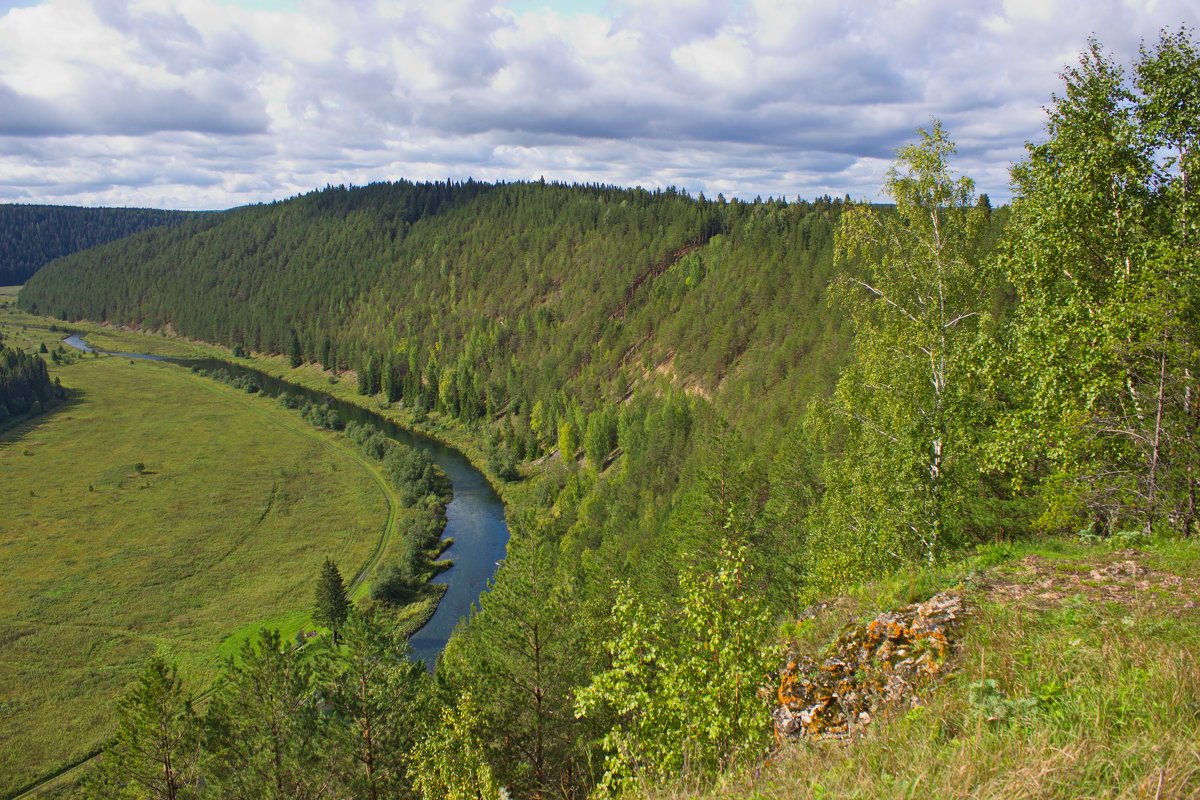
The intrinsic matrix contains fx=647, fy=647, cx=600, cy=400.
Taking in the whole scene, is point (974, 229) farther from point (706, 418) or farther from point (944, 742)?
point (706, 418)

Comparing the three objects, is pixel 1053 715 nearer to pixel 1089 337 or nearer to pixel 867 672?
pixel 867 672

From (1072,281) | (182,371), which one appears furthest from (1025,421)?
(182,371)

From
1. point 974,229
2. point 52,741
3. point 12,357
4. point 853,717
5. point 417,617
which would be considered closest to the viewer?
point 853,717

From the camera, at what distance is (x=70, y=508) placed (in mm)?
75750

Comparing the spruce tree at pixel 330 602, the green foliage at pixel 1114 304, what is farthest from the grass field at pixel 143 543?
the green foliage at pixel 1114 304

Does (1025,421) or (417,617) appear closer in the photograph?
(1025,421)

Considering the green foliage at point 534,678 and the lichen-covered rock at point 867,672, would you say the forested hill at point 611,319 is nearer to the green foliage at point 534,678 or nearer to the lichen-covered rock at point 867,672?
the green foliage at point 534,678

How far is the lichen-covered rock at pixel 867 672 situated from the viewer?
8719 mm

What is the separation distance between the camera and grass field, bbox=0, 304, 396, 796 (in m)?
44.0

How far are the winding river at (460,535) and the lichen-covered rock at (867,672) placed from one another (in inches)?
1466

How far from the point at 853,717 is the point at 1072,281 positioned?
9.00 metres

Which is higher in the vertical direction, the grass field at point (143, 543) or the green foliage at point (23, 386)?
the green foliage at point (23, 386)

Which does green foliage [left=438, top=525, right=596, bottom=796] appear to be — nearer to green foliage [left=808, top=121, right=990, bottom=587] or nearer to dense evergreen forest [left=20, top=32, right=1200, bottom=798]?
dense evergreen forest [left=20, top=32, right=1200, bottom=798]

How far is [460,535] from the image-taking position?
7012cm
